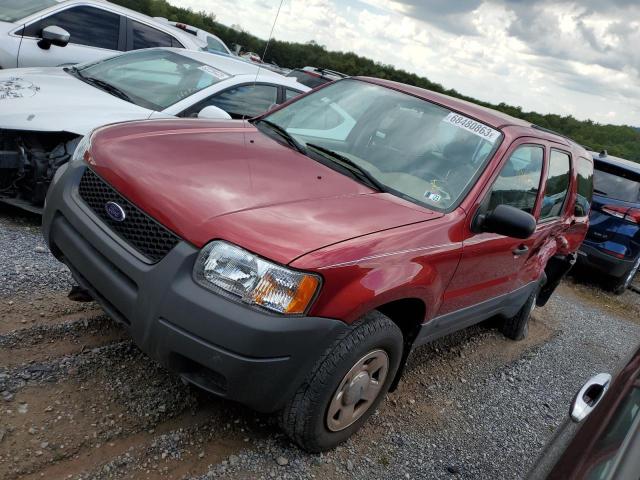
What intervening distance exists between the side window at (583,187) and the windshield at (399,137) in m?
1.83

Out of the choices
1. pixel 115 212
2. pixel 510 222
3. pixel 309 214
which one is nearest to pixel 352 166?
pixel 309 214

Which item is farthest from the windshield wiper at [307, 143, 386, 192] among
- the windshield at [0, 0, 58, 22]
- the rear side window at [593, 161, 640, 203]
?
the rear side window at [593, 161, 640, 203]

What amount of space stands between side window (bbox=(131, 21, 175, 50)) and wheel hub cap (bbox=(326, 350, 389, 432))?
6.04 meters

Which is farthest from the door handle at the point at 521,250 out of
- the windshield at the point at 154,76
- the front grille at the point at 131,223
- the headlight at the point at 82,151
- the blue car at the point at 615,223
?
the blue car at the point at 615,223

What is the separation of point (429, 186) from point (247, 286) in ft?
4.53

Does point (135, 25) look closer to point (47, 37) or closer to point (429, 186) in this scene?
point (47, 37)

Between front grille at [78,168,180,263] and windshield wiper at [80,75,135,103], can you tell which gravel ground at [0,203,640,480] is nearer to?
front grille at [78,168,180,263]

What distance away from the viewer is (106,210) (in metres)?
2.52

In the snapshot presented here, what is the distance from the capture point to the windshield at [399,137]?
3033 millimetres

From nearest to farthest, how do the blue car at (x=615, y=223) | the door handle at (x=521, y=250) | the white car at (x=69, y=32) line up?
the door handle at (x=521, y=250)
the white car at (x=69, y=32)
the blue car at (x=615, y=223)

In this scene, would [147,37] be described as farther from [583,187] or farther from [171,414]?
[171,414]

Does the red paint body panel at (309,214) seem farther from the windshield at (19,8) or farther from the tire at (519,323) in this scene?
the windshield at (19,8)

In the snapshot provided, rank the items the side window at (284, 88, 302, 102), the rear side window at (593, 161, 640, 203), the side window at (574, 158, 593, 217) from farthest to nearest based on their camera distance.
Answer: the rear side window at (593, 161, 640, 203)
the side window at (284, 88, 302, 102)
the side window at (574, 158, 593, 217)

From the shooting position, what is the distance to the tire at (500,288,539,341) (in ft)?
15.8
